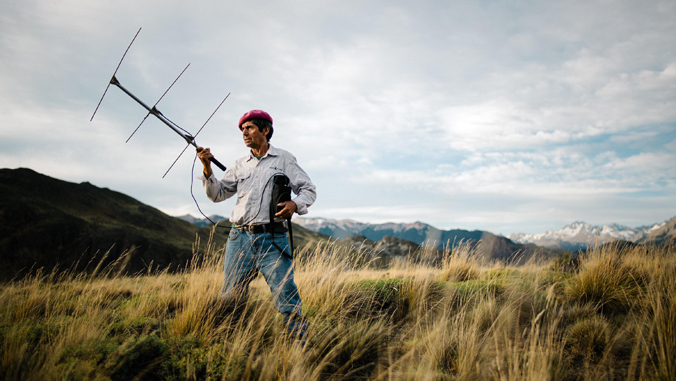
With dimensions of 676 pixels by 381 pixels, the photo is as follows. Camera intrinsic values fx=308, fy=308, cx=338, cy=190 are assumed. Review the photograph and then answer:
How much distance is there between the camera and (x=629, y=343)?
2.80m

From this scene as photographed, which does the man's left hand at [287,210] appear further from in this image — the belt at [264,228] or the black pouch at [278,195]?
the belt at [264,228]

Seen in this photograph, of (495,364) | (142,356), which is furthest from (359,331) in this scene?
(142,356)

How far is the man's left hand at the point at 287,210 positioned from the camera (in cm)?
255

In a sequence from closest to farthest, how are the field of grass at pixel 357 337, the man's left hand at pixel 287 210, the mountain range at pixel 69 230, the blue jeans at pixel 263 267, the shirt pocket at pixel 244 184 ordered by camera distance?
the field of grass at pixel 357 337
the man's left hand at pixel 287 210
the blue jeans at pixel 263 267
the shirt pocket at pixel 244 184
the mountain range at pixel 69 230

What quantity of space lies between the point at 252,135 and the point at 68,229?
48269 mm

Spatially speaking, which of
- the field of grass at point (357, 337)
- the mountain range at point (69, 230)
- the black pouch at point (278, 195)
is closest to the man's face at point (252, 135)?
the black pouch at point (278, 195)

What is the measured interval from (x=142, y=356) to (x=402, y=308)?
9.67 ft

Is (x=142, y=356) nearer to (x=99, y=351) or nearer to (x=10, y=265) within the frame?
(x=99, y=351)

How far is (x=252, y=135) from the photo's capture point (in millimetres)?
3020

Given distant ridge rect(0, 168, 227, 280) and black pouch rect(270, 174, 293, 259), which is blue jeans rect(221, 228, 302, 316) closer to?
black pouch rect(270, 174, 293, 259)

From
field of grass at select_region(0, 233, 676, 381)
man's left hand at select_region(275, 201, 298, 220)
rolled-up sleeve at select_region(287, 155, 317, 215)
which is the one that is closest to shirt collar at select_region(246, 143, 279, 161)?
rolled-up sleeve at select_region(287, 155, 317, 215)

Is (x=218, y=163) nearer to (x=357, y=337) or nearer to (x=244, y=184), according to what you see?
(x=244, y=184)

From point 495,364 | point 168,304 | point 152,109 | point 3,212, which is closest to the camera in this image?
point 495,364

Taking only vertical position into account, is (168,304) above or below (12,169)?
below
